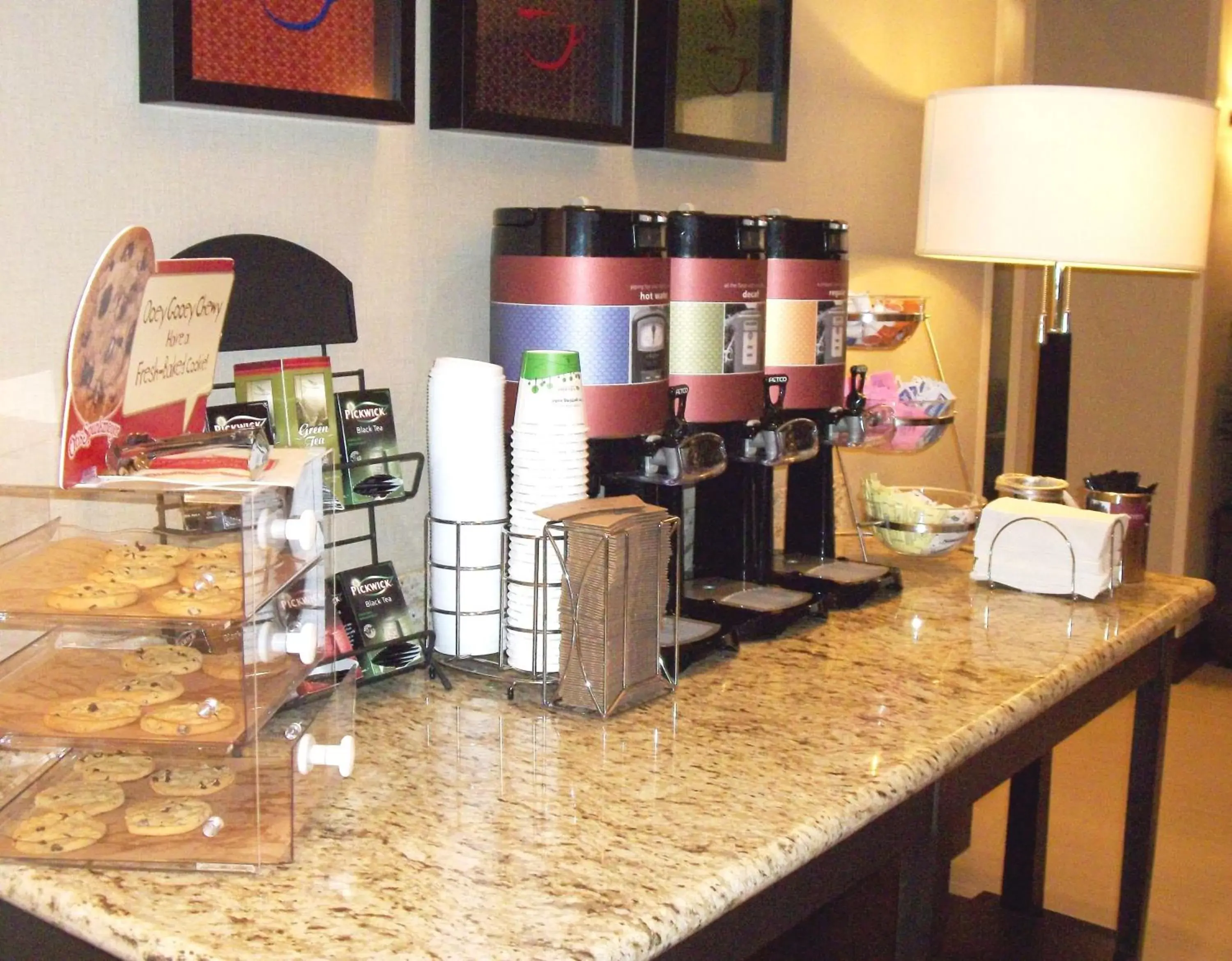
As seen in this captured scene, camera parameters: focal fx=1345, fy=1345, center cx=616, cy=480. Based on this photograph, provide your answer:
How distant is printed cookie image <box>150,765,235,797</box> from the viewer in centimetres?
103

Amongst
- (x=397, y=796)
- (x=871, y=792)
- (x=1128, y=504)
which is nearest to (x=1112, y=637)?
(x=1128, y=504)

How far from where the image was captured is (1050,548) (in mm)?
1823

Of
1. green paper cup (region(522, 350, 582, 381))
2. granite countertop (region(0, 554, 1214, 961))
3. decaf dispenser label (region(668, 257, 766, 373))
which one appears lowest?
granite countertop (region(0, 554, 1214, 961))

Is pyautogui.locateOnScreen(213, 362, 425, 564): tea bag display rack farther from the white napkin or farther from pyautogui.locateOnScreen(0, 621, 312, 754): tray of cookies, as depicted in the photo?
the white napkin

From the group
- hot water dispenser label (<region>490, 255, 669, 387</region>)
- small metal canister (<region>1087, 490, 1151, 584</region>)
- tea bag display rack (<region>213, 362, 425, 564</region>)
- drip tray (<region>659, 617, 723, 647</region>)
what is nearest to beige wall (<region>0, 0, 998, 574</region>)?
tea bag display rack (<region>213, 362, 425, 564</region>)

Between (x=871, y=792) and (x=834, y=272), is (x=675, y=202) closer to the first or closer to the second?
(x=834, y=272)

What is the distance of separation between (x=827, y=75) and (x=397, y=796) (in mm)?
1552

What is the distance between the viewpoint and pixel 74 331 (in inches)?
40.1

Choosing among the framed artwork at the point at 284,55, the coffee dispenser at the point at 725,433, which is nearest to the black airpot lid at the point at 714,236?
the coffee dispenser at the point at 725,433

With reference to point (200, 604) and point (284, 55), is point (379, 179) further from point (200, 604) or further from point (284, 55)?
point (200, 604)

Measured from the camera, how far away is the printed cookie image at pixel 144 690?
1002 mm

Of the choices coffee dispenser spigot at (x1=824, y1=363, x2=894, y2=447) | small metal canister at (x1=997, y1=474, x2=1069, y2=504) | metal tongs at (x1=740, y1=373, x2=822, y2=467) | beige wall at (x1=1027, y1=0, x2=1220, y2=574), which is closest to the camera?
metal tongs at (x1=740, y1=373, x2=822, y2=467)

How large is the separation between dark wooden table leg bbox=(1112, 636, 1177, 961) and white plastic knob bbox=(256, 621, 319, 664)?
1280 mm

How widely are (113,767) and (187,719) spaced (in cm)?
13
